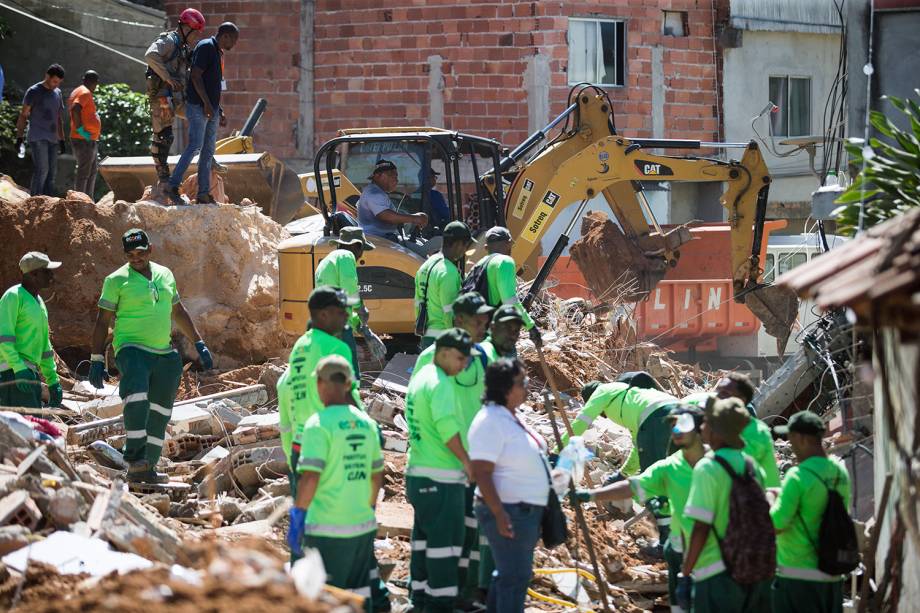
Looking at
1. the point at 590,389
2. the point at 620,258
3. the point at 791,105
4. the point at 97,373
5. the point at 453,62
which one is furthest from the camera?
the point at 791,105

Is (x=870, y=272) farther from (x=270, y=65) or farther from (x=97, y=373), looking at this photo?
(x=270, y=65)

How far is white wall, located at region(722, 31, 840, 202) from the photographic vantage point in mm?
25281

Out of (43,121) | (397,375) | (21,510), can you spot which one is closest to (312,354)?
(21,510)

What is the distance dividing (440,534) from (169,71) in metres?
8.04

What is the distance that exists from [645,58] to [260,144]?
717 cm

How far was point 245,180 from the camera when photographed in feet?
56.6

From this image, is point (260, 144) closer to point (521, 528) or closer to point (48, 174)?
point (48, 174)

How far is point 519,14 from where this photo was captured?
2336cm

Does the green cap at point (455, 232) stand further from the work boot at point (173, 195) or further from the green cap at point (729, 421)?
the work boot at point (173, 195)

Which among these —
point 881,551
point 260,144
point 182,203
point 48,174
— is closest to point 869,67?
point 881,551

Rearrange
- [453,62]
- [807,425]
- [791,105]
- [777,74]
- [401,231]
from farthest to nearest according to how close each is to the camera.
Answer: [791,105], [777,74], [453,62], [401,231], [807,425]

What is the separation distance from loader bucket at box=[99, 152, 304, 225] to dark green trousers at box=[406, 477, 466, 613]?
1012 centimetres

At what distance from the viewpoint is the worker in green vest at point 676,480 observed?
23.5ft

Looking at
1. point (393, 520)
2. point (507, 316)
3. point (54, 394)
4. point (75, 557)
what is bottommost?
point (393, 520)
